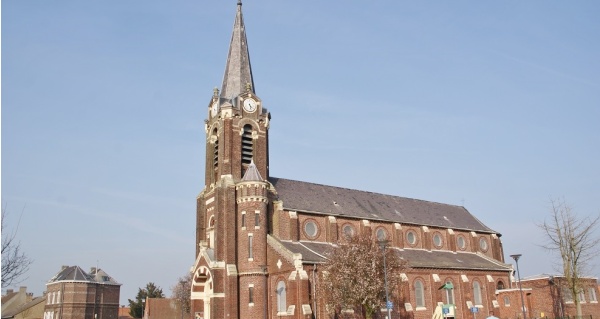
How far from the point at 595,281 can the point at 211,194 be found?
42.0m

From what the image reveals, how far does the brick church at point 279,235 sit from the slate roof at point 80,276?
130 ft

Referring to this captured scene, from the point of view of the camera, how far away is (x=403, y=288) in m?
45.3

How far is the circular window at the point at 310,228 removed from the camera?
47.8 metres

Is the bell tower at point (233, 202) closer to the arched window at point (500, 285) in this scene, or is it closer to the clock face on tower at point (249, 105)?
the clock face on tower at point (249, 105)

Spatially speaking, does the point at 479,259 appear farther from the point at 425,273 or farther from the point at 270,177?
the point at 270,177

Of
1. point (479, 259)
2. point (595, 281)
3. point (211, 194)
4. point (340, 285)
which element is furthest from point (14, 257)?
point (595, 281)

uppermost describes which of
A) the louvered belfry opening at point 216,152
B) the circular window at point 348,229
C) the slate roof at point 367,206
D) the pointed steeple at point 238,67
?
the pointed steeple at point 238,67

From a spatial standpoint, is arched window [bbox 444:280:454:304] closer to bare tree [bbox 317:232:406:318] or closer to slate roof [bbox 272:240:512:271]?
slate roof [bbox 272:240:512:271]

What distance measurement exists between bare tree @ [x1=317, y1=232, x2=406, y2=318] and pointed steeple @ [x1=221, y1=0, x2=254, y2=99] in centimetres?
2056

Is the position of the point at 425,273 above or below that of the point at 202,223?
below

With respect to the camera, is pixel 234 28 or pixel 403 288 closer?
pixel 403 288

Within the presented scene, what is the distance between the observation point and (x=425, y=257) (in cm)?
5178

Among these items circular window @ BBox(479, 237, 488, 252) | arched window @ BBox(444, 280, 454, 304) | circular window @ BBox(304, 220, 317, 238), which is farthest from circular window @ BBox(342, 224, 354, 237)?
circular window @ BBox(479, 237, 488, 252)

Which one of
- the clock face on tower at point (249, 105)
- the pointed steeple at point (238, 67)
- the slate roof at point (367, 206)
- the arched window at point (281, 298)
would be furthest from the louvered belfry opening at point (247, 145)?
the arched window at point (281, 298)
